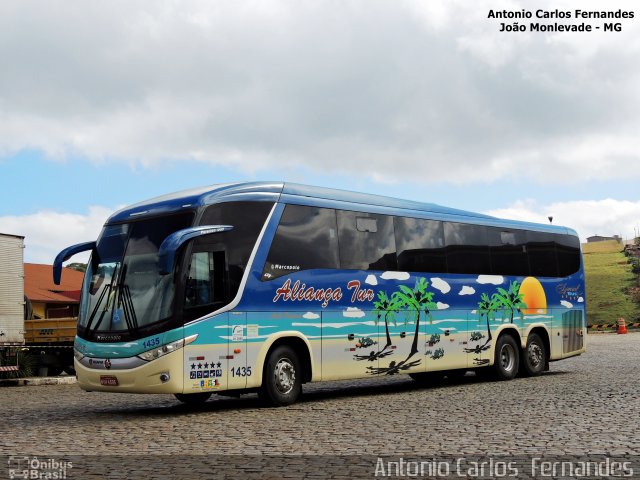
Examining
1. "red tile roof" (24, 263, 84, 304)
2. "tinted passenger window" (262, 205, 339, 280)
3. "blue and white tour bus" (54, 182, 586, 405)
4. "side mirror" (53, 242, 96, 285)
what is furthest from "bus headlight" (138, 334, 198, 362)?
"red tile roof" (24, 263, 84, 304)

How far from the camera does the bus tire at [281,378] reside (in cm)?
1541

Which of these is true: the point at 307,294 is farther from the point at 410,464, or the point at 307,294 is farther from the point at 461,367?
the point at 410,464

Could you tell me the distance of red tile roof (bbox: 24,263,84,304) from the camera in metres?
50.9

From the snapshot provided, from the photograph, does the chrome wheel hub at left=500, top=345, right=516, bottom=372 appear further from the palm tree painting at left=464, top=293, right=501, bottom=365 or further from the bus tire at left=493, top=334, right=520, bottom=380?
the palm tree painting at left=464, top=293, right=501, bottom=365

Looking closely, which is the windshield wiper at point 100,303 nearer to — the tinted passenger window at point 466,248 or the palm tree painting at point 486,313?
the tinted passenger window at point 466,248

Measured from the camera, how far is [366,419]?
13.0 meters

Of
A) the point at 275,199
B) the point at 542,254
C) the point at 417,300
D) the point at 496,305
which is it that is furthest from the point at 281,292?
the point at 542,254

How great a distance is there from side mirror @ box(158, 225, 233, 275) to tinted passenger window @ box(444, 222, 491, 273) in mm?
7053

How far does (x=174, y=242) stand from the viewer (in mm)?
13688

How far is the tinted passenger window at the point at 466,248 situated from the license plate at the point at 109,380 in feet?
27.7

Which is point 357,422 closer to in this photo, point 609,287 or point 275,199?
point 275,199

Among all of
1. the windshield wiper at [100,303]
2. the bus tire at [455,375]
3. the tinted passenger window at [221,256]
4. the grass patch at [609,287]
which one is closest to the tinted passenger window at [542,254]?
the bus tire at [455,375]

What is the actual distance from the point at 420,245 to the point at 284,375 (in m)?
4.99

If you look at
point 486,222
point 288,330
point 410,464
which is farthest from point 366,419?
point 486,222
